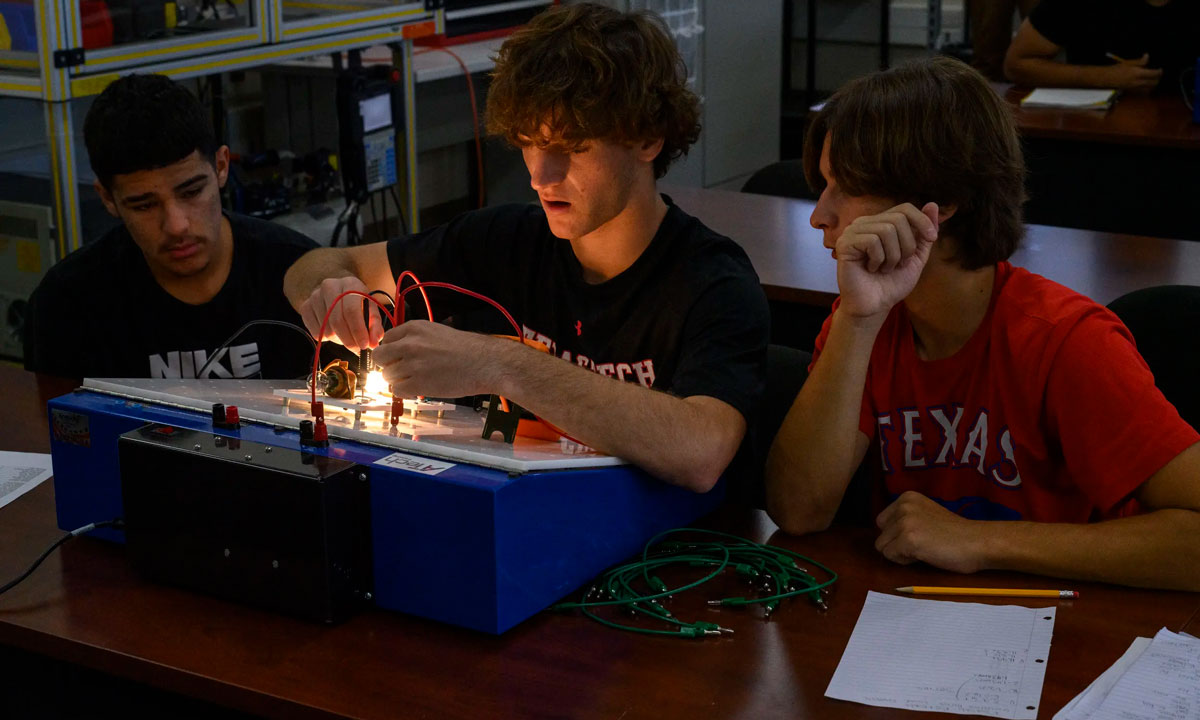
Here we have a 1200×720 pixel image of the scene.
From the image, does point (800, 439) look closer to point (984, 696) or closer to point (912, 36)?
point (984, 696)

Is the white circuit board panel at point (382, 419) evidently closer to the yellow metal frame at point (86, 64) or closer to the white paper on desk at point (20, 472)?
the white paper on desk at point (20, 472)

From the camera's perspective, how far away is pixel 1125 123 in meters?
3.48

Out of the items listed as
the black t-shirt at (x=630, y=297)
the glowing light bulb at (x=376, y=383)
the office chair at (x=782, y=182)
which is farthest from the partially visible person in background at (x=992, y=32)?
the glowing light bulb at (x=376, y=383)

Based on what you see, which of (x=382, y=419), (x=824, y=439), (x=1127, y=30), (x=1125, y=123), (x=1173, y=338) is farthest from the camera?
(x=1127, y=30)

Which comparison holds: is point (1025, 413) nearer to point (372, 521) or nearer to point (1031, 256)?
point (372, 521)

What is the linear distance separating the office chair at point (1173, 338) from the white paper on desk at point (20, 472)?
1472 mm

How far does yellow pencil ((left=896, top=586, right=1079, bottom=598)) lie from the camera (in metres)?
1.28

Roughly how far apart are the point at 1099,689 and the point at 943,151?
24.9 inches

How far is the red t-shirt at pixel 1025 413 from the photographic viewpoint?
134cm

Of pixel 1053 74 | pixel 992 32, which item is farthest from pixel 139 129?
pixel 992 32

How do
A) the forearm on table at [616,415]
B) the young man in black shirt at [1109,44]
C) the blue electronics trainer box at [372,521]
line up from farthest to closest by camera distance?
the young man in black shirt at [1109,44] < the forearm on table at [616,415] < the blue electronics trainer box at [372,521]

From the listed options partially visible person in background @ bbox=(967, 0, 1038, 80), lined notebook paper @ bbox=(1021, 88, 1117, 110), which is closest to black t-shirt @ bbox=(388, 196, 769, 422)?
lined notebook paper @ bbox=(1021, 88, 1117, 110)

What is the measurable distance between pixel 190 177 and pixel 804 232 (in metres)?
1.30

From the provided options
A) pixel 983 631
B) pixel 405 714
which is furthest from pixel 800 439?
pixel 405 714
